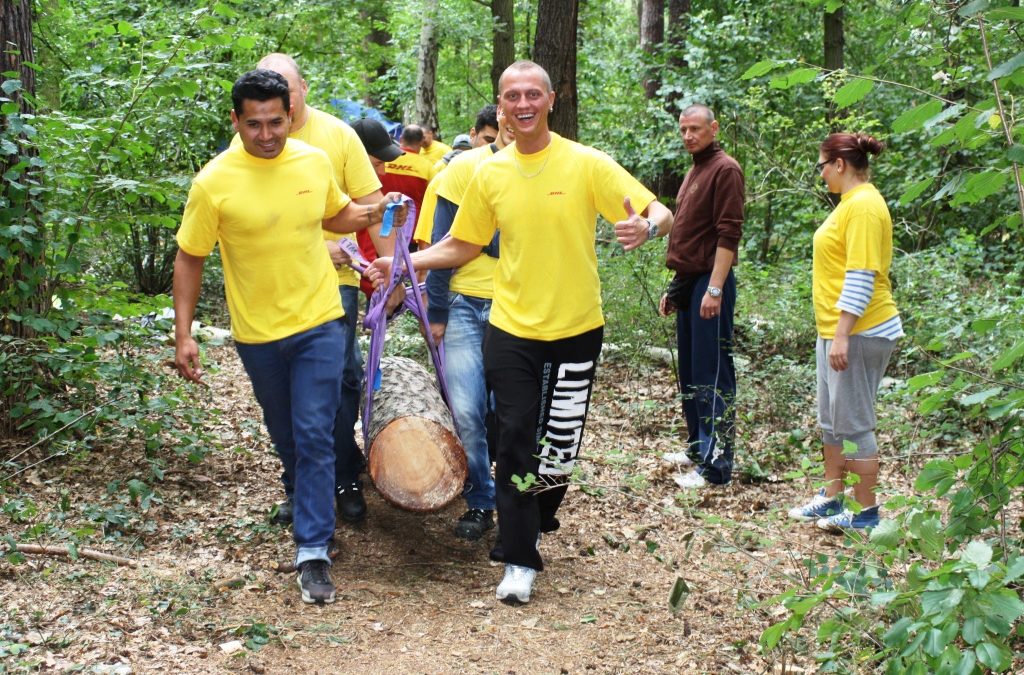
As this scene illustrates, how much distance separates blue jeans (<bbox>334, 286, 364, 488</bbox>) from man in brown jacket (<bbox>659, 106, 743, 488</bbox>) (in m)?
2.13

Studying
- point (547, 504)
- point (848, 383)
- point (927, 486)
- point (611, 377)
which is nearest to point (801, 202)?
point (611, 377)

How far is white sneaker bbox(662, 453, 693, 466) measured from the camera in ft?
22.9

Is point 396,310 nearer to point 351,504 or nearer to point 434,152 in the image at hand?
point 351,504

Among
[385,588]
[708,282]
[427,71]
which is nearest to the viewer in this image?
[385,588]

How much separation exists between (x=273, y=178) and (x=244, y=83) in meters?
0.44

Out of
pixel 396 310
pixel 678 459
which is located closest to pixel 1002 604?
pixel 396 310

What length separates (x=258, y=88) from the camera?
4.62 m

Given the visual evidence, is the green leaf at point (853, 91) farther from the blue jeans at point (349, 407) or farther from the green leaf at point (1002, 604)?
the blue jeans at point (349, 407)

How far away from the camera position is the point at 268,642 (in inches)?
166

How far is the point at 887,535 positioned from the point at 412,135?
23.7ft

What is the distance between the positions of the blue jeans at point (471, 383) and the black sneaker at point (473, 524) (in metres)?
0.04

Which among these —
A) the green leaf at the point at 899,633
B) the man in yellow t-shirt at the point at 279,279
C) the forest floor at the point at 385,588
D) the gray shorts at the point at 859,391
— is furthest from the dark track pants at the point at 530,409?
the green leaf at the point at 899,633

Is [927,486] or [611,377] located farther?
[611,377]

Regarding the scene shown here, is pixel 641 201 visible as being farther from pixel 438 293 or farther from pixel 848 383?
pixel 848 383
